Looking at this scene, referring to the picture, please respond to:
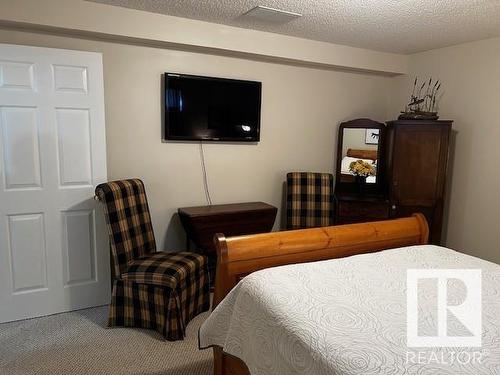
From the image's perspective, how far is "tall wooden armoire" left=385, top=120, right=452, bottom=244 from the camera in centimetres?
340

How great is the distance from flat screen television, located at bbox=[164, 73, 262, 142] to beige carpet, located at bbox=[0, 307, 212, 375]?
5.25 ft

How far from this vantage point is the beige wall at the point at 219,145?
3.02m

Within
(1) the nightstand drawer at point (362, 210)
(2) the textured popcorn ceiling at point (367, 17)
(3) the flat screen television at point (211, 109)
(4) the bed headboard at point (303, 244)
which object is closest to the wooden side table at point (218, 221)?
(3) the flat screen television at point (211, 109)

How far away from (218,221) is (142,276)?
87 cm

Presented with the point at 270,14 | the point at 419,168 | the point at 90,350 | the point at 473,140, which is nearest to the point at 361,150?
the point at 419,168

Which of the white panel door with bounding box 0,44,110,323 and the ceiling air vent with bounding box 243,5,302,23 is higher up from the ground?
the ceiling air vent with bounding box 243,5,302,23

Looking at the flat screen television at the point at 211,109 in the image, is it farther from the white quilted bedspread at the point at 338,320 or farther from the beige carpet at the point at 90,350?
the white quilted bedspread at the point at 338,320

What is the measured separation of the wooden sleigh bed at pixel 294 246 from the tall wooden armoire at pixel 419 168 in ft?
3.65

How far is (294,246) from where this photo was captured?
2055 millimetres

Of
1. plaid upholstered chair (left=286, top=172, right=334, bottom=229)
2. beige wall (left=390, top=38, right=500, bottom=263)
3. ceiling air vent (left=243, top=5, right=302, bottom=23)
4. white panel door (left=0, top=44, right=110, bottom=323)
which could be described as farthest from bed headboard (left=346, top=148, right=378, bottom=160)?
white panel door (left=0, top=44, right=110, bottom=323)

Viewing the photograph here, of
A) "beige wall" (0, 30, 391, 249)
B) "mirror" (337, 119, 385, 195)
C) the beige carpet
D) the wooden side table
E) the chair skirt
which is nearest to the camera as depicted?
the beige carpet

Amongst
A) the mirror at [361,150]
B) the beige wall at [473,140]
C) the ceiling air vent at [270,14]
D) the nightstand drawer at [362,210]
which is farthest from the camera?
the mirror at [361,150]

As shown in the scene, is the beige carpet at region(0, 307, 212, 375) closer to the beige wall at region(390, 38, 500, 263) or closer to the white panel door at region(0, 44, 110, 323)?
the white panel door at region(0, 44, 110, 323)

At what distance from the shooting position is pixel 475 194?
11.2 feet
